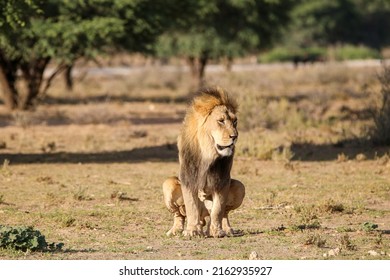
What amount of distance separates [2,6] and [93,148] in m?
4.94

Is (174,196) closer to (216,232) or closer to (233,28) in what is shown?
(216,232)

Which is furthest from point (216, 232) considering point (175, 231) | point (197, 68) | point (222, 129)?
point (197, 68)

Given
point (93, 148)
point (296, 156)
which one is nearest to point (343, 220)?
point (296, 156)

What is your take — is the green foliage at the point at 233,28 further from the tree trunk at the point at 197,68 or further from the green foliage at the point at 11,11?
the green foliage at the point at 11,11

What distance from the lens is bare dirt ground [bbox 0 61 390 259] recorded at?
12086 millimetres

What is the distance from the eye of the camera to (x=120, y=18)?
106ft

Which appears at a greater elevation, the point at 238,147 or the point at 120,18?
the point at 120,18

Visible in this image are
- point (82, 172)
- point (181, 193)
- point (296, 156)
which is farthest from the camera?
point (296, 156)

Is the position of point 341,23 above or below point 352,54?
above

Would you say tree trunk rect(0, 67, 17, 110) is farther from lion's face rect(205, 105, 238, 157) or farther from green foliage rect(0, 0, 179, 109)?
lion's face rect(205, 105, 238, 157)

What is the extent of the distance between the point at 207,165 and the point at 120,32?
20.0 meters

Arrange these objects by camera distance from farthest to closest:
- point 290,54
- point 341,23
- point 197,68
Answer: point 341,23 → point 290,54 → point 197,68

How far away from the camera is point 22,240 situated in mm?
11336
